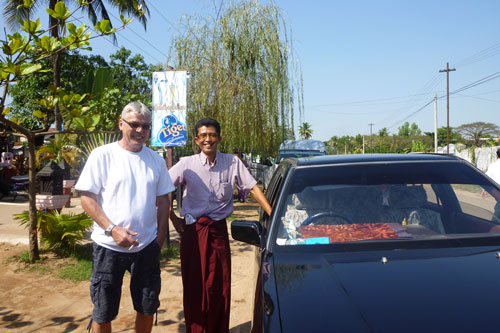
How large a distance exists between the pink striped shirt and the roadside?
1258 millimetres

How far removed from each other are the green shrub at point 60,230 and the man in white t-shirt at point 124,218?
3849 mm

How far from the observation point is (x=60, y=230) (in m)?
6.18

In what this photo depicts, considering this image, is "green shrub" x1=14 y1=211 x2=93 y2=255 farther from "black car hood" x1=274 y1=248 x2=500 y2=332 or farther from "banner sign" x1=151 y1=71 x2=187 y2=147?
"black car hood" x1=274 y1=248 x2=500 y2=332

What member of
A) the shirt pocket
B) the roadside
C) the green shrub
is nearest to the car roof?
the shirt pocket

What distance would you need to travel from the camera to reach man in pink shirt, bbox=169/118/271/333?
10.6 ft

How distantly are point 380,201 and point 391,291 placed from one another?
997 millimetres

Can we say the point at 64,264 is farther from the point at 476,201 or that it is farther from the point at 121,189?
the point at 476,201

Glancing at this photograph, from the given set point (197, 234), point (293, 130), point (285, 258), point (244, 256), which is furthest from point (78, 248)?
point (293, 130)

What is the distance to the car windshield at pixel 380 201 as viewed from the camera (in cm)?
259

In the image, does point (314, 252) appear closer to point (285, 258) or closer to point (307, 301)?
point (285, 258)

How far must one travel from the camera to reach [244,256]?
22.1ft

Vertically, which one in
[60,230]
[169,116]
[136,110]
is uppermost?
[169,116]


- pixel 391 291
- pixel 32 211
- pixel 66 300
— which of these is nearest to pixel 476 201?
pixel 391 291

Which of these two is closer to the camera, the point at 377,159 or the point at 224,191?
the point at 377,159
